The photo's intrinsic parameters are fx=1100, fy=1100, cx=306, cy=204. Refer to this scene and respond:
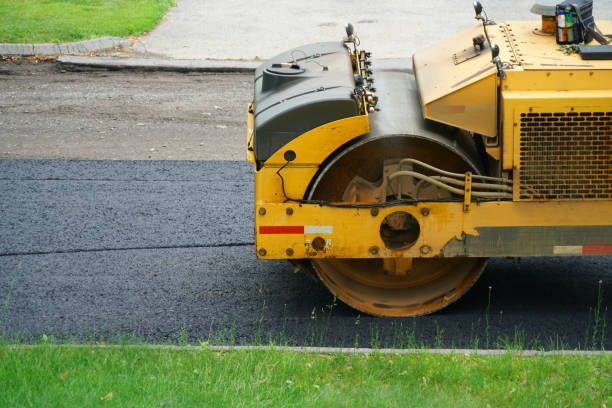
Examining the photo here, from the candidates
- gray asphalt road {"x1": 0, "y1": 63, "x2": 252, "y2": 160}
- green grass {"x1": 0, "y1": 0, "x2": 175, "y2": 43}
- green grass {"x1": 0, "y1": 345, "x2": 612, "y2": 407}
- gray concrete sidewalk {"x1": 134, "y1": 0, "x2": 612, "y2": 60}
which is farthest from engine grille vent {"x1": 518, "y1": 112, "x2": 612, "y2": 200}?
green grass {"x1": 0, "y1": 0, "x2": 175, "y2": 43}

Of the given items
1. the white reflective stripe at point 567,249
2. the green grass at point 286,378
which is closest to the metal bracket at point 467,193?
the white reflective stripe at point 567,249

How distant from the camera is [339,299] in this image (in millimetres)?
6695

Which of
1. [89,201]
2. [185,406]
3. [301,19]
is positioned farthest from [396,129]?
[301,19]

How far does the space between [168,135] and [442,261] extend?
15.5 feet

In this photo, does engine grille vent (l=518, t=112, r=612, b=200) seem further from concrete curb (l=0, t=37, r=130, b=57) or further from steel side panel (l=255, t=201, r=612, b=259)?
concrete curb (l=0, t=37, r=130, b=57)

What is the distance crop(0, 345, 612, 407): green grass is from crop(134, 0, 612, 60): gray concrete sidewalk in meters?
8.54

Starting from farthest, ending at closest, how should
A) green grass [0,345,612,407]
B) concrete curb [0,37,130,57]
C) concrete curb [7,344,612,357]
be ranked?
concrete curb [0,37,130,57], concrete curb [7,344,612,357], green grass [0,345,612,407]

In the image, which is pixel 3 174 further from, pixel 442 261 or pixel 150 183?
pixel 442 261

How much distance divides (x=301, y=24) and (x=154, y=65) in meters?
2.96

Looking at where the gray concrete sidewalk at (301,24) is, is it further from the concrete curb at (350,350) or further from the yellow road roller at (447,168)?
the concrete curb at (350,350)

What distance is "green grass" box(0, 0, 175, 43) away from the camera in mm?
14539

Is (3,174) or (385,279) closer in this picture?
(385,279)

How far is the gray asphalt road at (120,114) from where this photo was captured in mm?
10258

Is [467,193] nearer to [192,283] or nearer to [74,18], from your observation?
[192,283]
